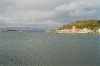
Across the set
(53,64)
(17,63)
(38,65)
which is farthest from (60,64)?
(17,63)

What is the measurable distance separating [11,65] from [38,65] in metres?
6.19

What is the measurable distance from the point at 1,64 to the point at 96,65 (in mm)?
22080

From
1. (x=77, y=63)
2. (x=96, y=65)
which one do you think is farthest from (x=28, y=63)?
(x=96, y=65)

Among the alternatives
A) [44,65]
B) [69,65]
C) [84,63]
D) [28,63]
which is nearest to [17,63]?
[28,63]

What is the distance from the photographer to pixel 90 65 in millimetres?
57219

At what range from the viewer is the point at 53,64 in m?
58.2

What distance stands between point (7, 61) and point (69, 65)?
51.8 feet

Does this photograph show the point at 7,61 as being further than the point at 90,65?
Yes

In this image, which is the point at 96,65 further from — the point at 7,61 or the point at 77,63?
the point at 7,61

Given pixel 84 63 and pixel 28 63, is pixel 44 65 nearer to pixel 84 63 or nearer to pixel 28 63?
pixel 28 63

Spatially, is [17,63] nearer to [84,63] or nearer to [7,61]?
[7,61]

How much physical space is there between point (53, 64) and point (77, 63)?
5.97 metres

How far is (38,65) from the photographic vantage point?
56.6 m

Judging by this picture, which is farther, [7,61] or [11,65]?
[7,61]
